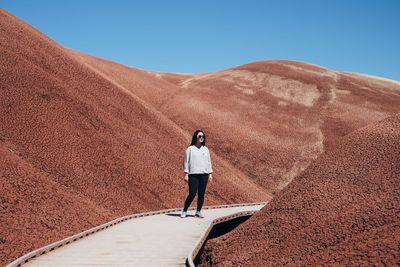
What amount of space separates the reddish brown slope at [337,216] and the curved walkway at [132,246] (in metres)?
0.97

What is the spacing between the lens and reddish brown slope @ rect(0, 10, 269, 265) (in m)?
11.7

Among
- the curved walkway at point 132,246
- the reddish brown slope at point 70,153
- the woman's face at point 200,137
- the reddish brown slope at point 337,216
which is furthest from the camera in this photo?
the woman's face at point 200,137

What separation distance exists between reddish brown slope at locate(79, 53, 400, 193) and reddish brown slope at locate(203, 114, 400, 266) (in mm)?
20687

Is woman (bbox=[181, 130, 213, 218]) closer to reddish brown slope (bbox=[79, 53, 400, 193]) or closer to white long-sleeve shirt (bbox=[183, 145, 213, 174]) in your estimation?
white long-sleeve shirt (bbox=[183, 145, 213, 174])

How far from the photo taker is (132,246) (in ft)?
29.8

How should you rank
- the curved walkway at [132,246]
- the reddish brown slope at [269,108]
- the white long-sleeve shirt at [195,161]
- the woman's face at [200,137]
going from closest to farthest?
the curved walkway at [132,246], the white long-sleeve shirt at [195,161], the woman's face at [200,137], the reddish brown slope at [269,108]

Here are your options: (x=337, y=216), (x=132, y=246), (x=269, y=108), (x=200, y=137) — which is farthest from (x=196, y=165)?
(x=269, y=108)

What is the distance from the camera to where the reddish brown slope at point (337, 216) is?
7871 mm

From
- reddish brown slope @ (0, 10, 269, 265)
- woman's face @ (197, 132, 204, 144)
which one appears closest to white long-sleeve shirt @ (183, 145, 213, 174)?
woman's face @ (197, 132, 204, 144)

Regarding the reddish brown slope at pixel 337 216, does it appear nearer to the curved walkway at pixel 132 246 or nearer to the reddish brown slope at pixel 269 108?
the curved walkway at pixel 132 246

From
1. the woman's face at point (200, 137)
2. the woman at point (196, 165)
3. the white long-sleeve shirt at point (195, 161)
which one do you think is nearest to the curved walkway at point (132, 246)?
the woman at point (196, 165)

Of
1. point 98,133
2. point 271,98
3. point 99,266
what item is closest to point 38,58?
point 98,133

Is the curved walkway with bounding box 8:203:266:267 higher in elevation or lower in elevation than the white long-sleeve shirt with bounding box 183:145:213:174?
lower

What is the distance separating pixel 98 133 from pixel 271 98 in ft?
104
